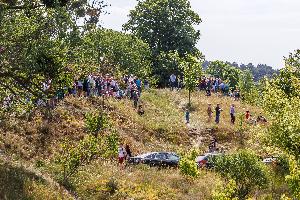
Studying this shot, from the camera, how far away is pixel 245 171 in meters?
25.5

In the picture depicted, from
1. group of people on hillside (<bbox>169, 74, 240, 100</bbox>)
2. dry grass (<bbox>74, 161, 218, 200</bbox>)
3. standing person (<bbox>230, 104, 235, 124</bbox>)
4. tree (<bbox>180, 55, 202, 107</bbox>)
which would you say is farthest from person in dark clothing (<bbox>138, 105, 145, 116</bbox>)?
dry grass (<bbox>74, 161, 218, 200</bbox>)

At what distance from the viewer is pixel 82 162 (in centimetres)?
2573

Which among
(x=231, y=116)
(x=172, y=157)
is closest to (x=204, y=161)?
(x=172, y=157)

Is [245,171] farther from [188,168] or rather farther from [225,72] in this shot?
[225,72]

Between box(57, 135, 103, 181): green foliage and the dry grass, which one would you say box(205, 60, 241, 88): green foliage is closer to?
the dry grass

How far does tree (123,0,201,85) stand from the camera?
2376 inches

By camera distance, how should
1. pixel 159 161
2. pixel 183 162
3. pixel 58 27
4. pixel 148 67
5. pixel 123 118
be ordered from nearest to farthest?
1. pixel 58 27
2. pixel 183 162
3. pixel 159 161
4. pixel 123 118
5. pixel 148 67

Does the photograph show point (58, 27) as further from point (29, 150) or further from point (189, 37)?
point (189, 37)

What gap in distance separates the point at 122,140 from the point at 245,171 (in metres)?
11.6

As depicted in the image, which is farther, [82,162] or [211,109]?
[211,109]

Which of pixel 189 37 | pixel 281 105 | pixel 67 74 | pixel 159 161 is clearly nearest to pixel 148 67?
pixel 189 37

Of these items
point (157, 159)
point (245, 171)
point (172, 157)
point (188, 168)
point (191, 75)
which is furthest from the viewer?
point (191, 75)

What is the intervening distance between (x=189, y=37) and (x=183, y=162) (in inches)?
1373

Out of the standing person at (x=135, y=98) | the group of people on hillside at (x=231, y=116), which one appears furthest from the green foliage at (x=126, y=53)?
the group of people on hillside at (x=231, y=116)
